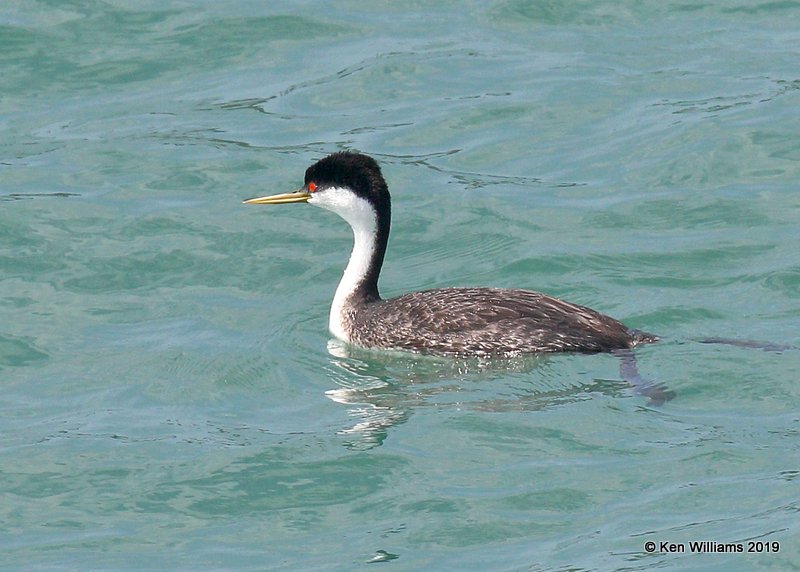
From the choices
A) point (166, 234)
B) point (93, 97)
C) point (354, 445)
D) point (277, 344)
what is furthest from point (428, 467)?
point (93, 97)

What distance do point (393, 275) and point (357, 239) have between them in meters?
1.03

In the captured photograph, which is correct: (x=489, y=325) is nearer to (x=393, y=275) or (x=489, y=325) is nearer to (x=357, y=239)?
(x=357, y=239)

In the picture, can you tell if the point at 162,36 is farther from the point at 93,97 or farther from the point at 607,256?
the point at 607,256

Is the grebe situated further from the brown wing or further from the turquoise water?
the turquoise water

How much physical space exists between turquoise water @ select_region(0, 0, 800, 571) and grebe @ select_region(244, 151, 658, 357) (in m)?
0.18

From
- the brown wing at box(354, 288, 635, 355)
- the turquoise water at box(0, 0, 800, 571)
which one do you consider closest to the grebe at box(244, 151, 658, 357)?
the brown wing at box(354, 288, 635, 355)

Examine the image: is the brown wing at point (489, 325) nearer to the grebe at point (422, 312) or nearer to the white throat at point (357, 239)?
the grebe at point (422, 312)

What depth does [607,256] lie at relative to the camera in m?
13.5

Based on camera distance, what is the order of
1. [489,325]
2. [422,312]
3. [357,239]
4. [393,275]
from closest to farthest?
[489,325]
[422,312]
[357,239]
[393,275]

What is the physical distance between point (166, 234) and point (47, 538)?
5333 mm

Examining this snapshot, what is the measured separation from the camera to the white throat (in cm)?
1262

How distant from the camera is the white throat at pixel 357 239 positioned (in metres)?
12.6

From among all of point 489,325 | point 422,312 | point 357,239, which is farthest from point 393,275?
point 489,325

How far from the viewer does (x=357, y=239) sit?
12930 millimetres
